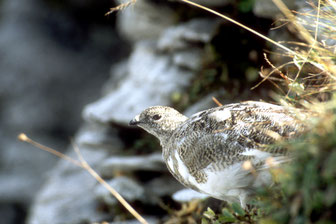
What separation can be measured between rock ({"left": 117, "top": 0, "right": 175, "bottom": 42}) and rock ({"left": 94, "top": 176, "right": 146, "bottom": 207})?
2.05m

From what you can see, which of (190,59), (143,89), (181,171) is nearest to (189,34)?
(190,59)

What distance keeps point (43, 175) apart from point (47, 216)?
10.8ft

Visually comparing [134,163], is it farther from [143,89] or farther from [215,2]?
[215,2]

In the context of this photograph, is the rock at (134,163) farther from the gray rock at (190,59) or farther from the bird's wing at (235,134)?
the bird's wing at (235,134)

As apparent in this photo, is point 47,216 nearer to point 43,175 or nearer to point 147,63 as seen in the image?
point 147,63

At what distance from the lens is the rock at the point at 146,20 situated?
Result: 600 centimetres

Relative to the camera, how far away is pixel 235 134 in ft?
8.98

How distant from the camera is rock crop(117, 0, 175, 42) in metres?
6.00

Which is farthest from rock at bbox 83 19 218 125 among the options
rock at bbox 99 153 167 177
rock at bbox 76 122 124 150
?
rock at bbox 99 153 167 177

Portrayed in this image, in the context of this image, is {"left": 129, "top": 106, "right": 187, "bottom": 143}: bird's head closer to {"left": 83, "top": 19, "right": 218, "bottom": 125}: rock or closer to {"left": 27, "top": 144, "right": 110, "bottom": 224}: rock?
{"left": 83, "top": 19, "right": 218, "bottom": 125}: rock

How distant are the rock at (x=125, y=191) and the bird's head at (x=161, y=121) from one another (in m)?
1.61

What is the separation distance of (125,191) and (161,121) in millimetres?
1781

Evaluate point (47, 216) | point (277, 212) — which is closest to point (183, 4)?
point (47, 216)

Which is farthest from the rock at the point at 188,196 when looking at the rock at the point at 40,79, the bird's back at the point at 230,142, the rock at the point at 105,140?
the rock at the point at 40,79
